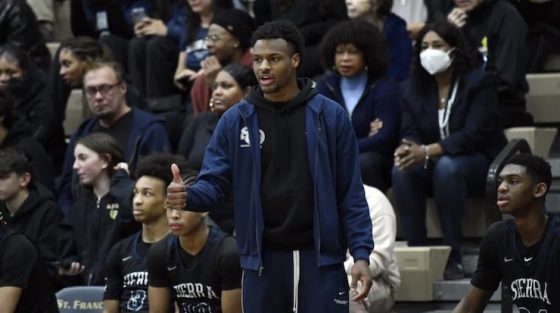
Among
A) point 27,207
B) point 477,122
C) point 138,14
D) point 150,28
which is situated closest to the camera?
point 477,122

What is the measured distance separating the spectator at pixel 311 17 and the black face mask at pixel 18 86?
6.70 ft

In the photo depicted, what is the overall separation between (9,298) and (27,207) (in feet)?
6.86

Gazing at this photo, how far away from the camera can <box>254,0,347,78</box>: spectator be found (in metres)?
11.9

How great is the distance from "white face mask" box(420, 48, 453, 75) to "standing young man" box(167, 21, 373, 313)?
347cm

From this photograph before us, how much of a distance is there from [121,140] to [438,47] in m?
2.43

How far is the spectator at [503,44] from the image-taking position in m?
11.1

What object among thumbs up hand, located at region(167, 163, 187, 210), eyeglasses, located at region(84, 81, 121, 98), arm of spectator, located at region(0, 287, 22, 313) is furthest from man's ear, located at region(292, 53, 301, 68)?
eyeglasses, located at region(84, 81, 121, 98)

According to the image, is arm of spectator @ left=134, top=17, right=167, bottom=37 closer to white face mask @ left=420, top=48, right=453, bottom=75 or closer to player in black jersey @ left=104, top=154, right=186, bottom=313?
white face mask @ left=420, top=48, right=453, bottom=75

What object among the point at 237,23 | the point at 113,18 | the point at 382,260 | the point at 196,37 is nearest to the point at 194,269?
the point at 382,260

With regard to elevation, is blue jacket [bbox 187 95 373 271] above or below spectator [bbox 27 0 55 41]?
below

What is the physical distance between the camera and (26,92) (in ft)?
40.5

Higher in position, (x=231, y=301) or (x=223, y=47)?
(x=223, y=47)

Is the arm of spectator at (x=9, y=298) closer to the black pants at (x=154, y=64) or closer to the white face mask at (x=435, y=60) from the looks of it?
the white face mask at (x=435, y=60)

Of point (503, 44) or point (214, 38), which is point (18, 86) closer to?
point (214, 38)
